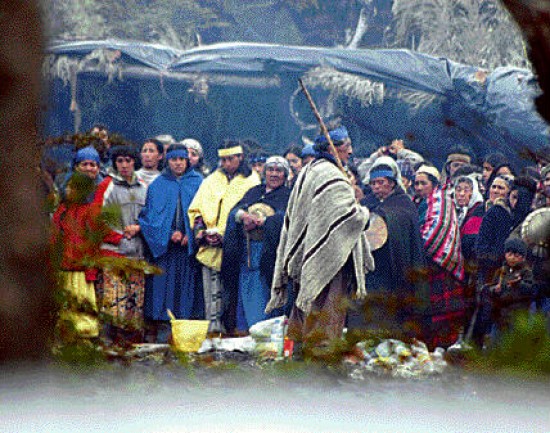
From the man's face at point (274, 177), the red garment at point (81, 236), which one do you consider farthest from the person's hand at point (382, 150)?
the red garment at point (81, 236)

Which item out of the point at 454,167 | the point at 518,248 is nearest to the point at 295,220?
the point at 454,167

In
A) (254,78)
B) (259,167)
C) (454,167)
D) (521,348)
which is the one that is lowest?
(259,167)

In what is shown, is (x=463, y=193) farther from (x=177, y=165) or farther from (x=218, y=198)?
(x=177, y=165)

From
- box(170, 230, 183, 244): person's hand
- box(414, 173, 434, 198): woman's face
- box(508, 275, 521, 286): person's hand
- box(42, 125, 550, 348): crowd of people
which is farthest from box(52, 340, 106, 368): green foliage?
box(170, 230, 183, 244): person's hand

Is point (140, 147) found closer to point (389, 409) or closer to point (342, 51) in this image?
point (342, 51)

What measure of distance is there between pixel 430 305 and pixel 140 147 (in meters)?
5.63

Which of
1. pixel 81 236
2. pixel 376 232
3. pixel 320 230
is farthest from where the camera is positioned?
pixel 376 232

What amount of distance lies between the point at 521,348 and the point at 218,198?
6305 millimetres

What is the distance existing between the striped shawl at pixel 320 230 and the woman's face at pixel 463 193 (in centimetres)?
89

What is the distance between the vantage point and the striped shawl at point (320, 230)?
676cm

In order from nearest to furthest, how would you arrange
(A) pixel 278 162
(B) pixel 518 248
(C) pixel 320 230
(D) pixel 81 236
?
(D) pixel 81 236 < (B) pixel 518 248 < (C) pixel 320 230 < (A) pixel 278 162

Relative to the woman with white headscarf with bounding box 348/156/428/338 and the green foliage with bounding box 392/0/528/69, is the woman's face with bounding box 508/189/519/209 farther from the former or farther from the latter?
the green foliage with bounding box 392/0/528/69

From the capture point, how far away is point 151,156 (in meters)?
7.71

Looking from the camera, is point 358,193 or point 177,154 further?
point 177,154
